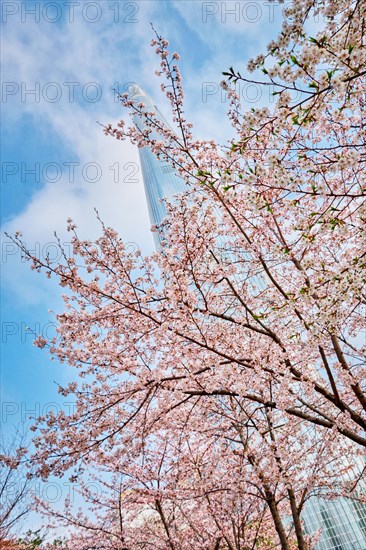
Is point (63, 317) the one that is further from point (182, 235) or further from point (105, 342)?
point (182, 235)

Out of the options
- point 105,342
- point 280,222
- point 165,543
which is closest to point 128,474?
point 165,543

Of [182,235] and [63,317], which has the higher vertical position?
[182,235]

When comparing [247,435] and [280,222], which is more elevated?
[280,222]

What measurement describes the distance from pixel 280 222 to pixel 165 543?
28.6 feet

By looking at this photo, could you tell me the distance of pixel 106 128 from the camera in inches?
186

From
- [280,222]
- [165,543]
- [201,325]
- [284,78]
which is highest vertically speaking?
[280,222]

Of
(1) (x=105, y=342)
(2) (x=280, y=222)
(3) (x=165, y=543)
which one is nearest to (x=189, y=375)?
(1) (x=105, y=342)

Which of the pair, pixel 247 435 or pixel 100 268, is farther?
pixel 247 435

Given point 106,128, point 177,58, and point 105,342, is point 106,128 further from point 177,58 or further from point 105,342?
point 105,342

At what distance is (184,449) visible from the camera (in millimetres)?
8297

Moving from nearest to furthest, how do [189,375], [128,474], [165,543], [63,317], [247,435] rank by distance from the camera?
1. [189,375]
2. [63,317]
3. [247,435]
4. [128,474]
5. [165,543]

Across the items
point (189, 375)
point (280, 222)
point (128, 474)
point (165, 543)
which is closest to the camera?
point (189, 375)

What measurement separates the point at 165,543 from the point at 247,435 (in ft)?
13.7

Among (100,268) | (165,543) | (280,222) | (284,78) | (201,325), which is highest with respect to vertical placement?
(280,222)
